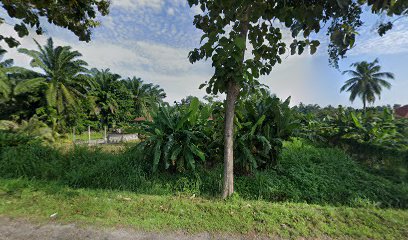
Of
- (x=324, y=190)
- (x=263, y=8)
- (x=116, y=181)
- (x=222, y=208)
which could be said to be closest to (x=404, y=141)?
(x=324, y=190)

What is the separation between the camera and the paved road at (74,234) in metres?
2.90

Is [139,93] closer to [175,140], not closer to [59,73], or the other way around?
[59,73]

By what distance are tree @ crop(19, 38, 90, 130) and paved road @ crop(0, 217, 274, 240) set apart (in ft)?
58.2

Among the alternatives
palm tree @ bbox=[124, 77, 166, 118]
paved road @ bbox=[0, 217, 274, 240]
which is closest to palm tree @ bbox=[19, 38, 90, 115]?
palm tree @ bbox=[124, 77, 166, 118]

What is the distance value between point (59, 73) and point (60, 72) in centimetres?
11

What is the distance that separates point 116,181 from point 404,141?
7415 mm

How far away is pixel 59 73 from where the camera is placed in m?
19.8

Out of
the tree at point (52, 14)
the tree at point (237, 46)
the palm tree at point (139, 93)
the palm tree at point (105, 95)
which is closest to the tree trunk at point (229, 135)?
the tree at point (237, 46)

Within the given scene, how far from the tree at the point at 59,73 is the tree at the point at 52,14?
16482 mm

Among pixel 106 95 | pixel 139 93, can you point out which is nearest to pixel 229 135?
pixel 106 95

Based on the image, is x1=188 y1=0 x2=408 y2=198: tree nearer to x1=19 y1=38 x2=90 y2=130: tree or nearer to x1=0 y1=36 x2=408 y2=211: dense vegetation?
x1=0 y1=36 x2=408 y2=211: dense vegetation

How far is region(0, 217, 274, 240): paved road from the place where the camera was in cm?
290

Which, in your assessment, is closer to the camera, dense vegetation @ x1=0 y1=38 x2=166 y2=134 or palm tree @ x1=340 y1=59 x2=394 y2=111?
dense vegetation @ x1=0 y1=38 x2=166 y2=134

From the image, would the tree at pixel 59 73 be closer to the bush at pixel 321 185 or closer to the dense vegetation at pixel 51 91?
the dense vegetation at pixel 51 91
